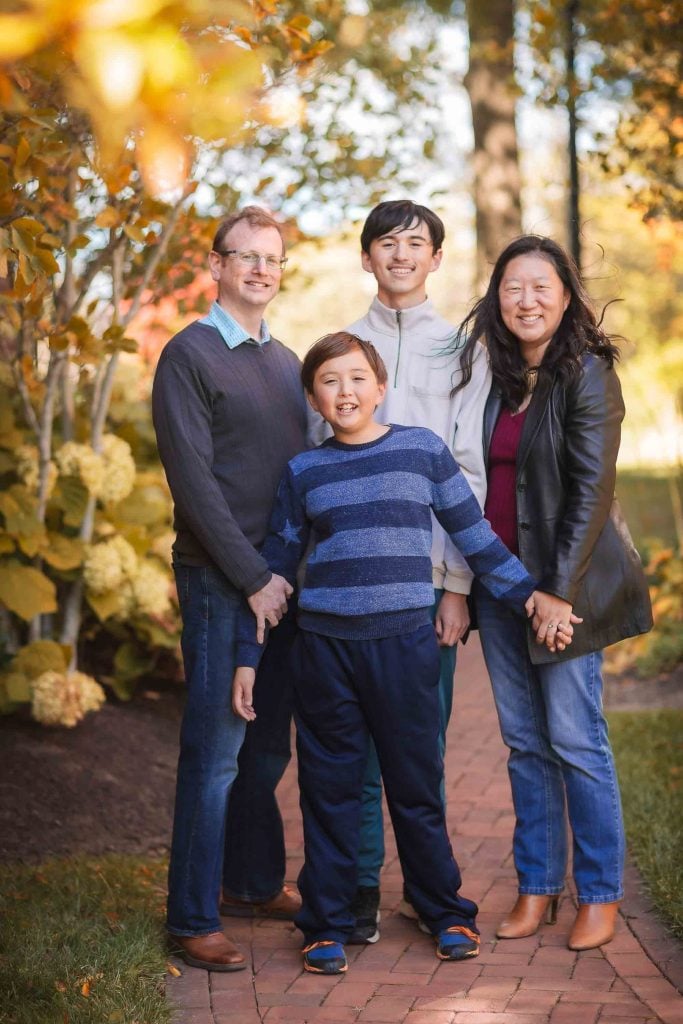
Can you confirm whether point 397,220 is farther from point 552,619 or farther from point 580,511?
point 552,619

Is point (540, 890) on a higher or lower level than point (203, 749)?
lower

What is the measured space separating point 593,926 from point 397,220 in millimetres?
2182

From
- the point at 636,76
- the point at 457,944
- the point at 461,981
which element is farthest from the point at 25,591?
the point at 636,76

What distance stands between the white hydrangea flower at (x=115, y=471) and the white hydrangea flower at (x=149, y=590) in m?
0.37

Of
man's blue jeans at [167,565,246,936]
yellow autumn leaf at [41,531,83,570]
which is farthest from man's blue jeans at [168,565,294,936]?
yellow autumn leaf at [41,531,83,570]

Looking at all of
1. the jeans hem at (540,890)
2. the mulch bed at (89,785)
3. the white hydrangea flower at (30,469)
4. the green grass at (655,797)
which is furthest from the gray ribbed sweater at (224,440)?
the white hydrangea flower at (30,469)

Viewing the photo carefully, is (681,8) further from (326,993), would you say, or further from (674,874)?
(326,993)

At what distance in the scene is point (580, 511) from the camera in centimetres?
330

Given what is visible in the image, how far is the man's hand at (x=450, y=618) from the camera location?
3521 millimetres

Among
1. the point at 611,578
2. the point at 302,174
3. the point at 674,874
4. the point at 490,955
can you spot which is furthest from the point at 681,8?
the point at 490,955

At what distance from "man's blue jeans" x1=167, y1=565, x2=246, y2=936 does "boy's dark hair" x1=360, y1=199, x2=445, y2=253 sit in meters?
1.13

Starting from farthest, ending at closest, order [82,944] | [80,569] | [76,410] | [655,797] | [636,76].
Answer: [636,76] → [76,410] → [80,569] → [655,797] → [82,944]

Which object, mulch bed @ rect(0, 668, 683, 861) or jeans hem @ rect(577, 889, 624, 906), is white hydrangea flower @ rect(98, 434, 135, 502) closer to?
mulch bed @ rect(0, 668, 683, 861)

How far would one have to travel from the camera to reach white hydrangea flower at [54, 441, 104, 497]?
512 centimetres
